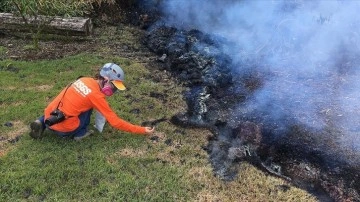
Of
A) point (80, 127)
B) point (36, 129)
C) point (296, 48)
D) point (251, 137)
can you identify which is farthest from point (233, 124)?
point (296, 48)

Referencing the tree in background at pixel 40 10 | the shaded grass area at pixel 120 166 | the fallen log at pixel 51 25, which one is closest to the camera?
the shaded grass area at pixel 120 166

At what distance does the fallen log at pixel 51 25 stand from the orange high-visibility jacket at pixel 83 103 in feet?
13.1

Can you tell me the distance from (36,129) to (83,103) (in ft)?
2.61

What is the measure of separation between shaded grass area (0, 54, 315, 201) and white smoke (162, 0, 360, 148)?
1596 mm

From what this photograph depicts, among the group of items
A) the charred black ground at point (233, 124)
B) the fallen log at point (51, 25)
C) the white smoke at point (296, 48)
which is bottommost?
Result: the fallen log at point (51, 25)

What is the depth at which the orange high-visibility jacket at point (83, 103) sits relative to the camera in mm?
4695

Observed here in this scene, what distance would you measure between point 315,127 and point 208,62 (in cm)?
258

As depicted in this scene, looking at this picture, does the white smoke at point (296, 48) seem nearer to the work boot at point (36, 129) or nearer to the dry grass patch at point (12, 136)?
the work boot at point (36, 129)

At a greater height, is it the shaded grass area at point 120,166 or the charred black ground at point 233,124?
the charred black ground at point 233,124

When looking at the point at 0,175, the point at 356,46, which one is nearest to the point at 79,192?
the point at 0,175

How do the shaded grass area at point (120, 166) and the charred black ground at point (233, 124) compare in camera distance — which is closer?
the shaded grass area at point (120, 166)

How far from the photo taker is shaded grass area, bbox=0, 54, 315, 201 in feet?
14.5

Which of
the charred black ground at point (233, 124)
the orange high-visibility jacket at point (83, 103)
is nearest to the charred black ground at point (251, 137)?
the charred black ground at point (233, 124)

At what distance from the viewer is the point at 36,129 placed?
16.4ft
